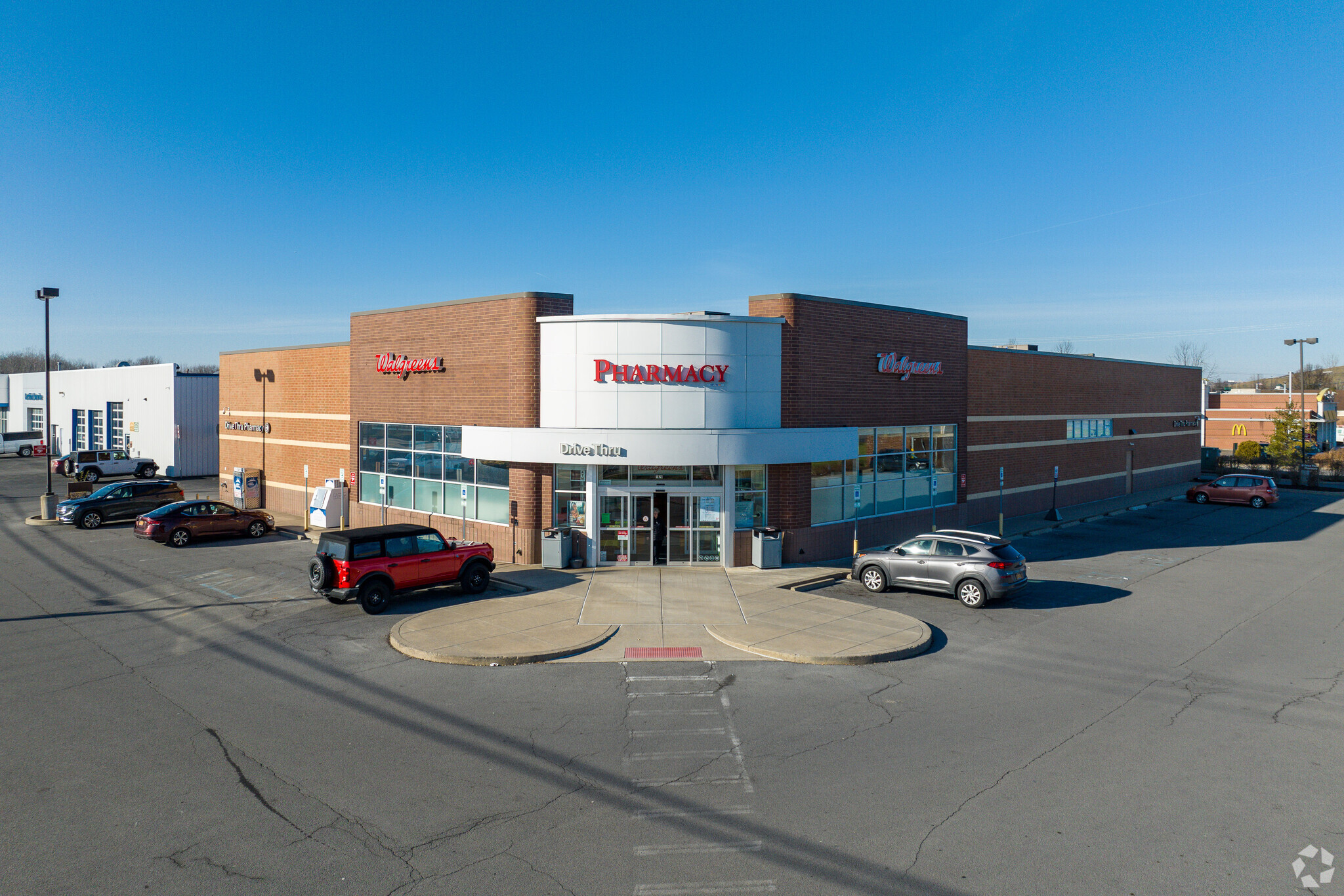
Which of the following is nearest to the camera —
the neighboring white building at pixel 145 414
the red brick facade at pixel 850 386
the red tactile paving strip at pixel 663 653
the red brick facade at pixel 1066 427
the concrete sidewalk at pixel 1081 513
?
the red tactile paving strip at pixel 663 653

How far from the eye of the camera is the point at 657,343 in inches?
854

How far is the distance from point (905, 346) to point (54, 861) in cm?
2479

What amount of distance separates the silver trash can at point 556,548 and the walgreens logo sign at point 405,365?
729cm

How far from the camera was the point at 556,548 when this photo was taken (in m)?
21.9

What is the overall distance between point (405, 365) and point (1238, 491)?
127 ft

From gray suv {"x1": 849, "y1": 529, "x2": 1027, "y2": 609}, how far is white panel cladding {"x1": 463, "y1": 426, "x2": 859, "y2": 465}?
393 cm

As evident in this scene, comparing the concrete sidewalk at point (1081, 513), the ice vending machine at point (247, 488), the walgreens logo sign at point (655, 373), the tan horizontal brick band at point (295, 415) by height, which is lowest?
the concrete sidewalk at point (1081, 513)

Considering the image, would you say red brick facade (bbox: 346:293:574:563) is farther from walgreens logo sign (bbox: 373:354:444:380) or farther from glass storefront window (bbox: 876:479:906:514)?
glass storefront window (bbox: 876:479:906:514)

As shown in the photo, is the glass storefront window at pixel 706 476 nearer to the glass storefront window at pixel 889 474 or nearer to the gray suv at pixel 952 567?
the glass storefront window at pixel 889 474

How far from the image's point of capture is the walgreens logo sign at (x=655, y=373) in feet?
70.9

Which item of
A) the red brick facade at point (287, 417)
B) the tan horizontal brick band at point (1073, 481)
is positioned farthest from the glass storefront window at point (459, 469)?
the tan horizontal brick band at point (1073, 481)

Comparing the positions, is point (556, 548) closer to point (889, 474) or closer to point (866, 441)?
point (866, 441)

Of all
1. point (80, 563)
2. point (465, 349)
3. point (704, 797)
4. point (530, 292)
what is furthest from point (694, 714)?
point (80, 563)

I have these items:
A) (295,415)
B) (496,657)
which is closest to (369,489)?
(295,415)
